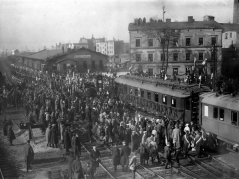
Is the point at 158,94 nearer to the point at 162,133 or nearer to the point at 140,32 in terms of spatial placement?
the point at 162,133

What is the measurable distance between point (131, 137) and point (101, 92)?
13.7m

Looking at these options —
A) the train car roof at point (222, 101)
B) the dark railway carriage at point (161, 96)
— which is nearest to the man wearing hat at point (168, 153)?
the train car roof at point (222, 101)

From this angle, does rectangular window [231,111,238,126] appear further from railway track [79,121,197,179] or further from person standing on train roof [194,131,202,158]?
railway track [79,121,197,179]

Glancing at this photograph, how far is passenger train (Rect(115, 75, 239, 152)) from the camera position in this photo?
14789mm

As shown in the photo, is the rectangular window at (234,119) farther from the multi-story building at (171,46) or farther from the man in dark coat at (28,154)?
the multi-story building at (171,46)

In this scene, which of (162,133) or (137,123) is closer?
(162,133)

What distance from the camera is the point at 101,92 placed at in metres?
28.4

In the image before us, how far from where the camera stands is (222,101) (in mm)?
15406

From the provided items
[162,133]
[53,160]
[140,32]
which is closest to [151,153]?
[162,133]

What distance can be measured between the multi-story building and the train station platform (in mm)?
32783

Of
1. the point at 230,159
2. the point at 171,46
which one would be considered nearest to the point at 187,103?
the point at 230,159

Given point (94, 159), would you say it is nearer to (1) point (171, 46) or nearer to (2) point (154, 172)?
(2) point (154, 172)

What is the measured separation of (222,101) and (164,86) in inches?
280

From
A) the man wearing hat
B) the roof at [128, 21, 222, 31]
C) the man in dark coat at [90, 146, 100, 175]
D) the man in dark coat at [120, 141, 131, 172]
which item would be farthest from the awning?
the roof at [128, 21, 222, 31]
